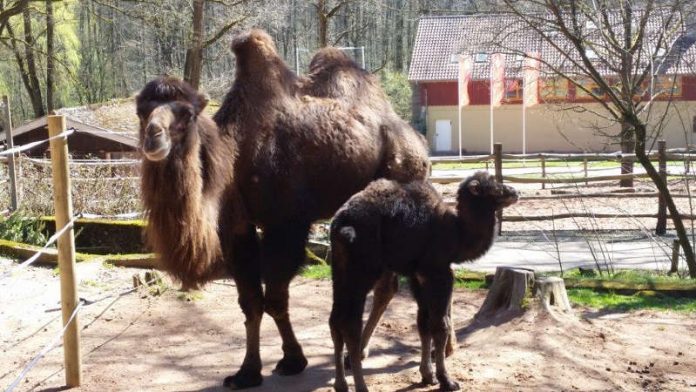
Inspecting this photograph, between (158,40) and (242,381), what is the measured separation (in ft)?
A: 105

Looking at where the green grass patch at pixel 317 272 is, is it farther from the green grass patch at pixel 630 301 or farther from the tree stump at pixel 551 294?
the tree stump at pixel 551 294

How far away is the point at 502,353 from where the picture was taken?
609cm

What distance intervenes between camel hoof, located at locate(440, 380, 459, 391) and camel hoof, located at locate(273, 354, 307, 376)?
1.12 metres

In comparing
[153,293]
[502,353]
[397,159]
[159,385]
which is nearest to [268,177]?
[397,159]

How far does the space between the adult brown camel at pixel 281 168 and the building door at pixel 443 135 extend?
38928 millimetres

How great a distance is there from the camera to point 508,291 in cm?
715

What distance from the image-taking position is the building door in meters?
44.9

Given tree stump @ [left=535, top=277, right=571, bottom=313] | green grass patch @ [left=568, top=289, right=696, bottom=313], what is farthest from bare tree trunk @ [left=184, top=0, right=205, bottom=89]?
tree stump @ [left=535, top=277, right=571, bottom=313]

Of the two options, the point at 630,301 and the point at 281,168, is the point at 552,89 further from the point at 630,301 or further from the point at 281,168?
the point at 281,168

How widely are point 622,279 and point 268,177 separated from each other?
4648mm

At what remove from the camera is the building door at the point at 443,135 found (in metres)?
44.9

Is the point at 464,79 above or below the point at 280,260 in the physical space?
above

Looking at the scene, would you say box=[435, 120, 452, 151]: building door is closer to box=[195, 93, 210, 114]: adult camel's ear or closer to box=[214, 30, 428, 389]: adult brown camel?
box=[214, 30, 428, 389]: adult brown camel

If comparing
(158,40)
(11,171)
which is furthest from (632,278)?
(158,40)
